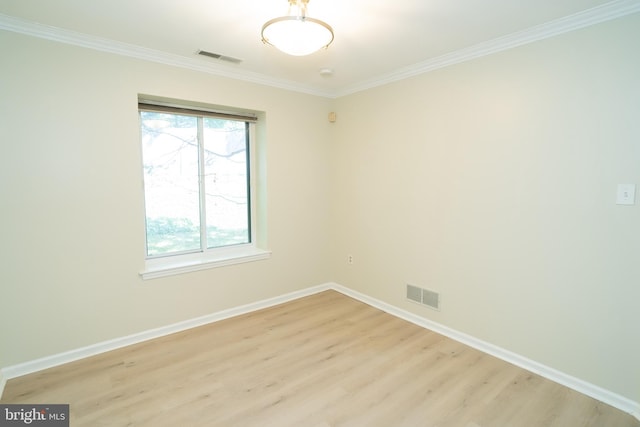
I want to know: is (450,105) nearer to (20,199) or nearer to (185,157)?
(185,157)

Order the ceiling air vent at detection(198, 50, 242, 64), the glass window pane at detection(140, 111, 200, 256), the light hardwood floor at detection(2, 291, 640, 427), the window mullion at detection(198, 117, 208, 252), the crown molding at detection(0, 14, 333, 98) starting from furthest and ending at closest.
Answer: the window mullion at detection(198, 117, 208, 252), the glass window pane at detection(140, 111, 200, 256), the ceiling air vent at detection(198, 50, 242, 64), the crown molding at detection(0, 14, 333, 98), the light hardwood floor at detection(2, 291, 640, 427)

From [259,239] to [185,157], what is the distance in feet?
3.92

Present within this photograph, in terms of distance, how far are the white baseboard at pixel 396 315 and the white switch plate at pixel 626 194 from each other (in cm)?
124

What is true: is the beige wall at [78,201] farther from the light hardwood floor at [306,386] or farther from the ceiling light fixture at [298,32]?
the ceiling light fixture at [298,32]

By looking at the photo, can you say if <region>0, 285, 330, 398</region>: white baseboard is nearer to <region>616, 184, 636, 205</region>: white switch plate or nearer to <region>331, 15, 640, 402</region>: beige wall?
<region>331, 15, 640, 402</region>: beige wall

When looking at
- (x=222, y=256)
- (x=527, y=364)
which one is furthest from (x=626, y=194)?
(x=222, y=256)

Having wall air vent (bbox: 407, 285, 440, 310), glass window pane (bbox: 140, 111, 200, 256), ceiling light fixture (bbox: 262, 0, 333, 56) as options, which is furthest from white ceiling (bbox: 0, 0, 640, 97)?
wall air vent (bbox: 407, 285, 440, 310)

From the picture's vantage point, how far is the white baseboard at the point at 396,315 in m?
2.18

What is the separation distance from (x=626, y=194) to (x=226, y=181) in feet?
10.9

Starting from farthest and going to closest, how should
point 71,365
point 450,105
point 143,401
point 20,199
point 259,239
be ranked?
1. point 259,239
2. point 450,105
3. point 71,365
4. point 20,199
5. point 143,401

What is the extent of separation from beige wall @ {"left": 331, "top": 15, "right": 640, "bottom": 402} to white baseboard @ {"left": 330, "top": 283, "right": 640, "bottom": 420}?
0.05m

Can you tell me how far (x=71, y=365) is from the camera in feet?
8.30

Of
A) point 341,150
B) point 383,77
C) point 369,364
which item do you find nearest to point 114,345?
point 369,364

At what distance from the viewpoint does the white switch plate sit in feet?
6.62
